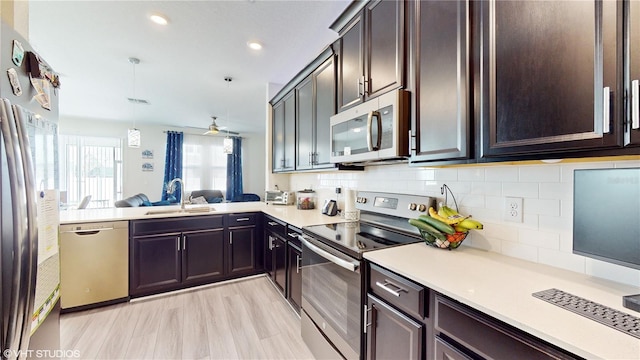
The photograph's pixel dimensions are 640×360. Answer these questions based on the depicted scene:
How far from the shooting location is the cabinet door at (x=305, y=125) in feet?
8.42

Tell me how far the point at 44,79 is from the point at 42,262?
79 centimetres

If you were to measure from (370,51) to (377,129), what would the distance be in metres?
0.56

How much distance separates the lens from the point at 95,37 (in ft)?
7.91

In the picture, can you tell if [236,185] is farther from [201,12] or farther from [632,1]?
[632,1]

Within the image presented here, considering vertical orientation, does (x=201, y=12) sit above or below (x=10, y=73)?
above

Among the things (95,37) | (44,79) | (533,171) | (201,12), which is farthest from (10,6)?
(533,171)

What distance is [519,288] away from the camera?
900 mm

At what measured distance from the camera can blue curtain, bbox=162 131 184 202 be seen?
6539 millimetres

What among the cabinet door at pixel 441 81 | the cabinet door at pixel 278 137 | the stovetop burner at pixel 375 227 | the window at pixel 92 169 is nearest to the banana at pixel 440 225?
the stovetop burner at pixel 375 227

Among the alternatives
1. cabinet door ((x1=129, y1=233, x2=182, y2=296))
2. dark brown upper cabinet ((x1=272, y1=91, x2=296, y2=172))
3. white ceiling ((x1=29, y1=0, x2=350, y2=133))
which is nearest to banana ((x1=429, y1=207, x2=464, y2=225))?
white ceiling ((x1=29, y1=0, x2=350, y2=133))

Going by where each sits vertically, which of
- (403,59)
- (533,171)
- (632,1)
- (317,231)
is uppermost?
(403,59)

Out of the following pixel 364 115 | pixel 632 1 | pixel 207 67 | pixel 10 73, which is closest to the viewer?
pixel 632 1

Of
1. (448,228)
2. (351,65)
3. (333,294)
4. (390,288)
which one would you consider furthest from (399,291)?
(351,65)

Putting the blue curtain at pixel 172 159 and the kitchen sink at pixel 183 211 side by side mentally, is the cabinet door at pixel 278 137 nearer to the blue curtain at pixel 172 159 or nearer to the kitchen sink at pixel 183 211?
the kitchen sink at pixel 183 211
